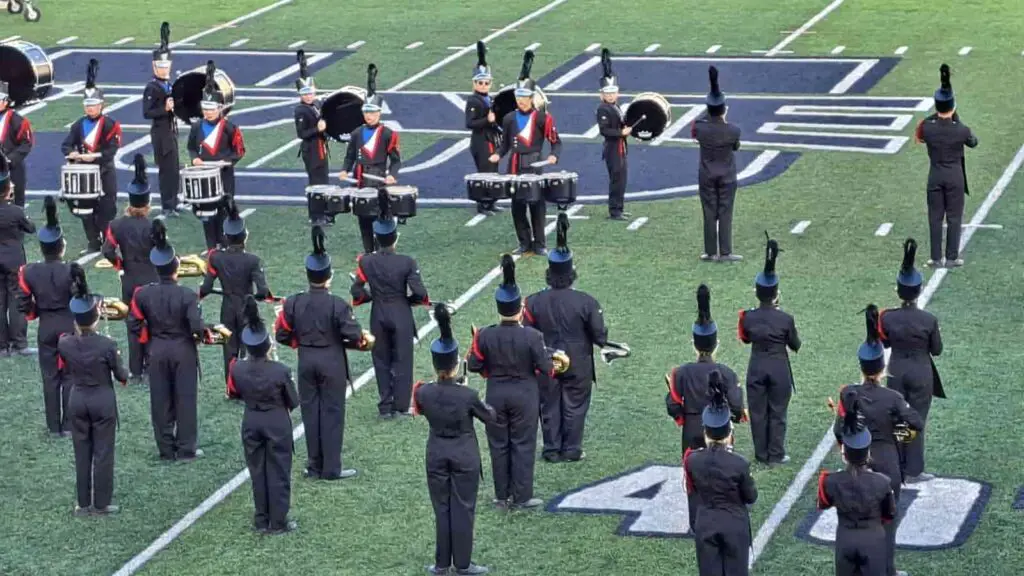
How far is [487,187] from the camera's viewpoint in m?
23.3

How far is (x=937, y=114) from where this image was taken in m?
22.5

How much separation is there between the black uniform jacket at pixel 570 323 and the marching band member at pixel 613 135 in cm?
792

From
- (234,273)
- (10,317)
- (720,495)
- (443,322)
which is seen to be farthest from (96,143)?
(720,495)

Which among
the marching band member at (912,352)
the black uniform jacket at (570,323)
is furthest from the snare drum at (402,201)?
the marching band member at (912,352)

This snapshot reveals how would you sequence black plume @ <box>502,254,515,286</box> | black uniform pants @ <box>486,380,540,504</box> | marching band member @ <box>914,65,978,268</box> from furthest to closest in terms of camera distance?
marching band member @ <box>914,65,978,268</box>
black uniform pants @ <box>486,380,540,504</box>
black plume @ <box>502,254,515,286</box>

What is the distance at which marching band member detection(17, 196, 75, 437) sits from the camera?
59.7 ft

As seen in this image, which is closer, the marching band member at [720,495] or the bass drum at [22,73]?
the marching band member at [720,495]

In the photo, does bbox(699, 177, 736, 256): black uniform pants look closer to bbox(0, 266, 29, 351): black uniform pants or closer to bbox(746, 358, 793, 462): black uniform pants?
bbox(746, 358, 793, 462): black uniform pants

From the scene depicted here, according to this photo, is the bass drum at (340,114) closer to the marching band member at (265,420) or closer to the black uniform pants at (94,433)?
the black uniform pants at (94,433)

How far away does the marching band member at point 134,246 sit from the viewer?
19.4 meters

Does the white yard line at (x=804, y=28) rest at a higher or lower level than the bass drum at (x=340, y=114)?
lower

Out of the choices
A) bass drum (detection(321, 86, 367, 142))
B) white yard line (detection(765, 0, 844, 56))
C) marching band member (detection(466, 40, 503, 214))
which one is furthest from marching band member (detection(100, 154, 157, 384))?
white yard line (detection(765, 0, 844, 56))

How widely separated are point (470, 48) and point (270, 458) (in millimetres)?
20758

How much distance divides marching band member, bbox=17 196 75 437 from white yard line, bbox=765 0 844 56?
18.6m
